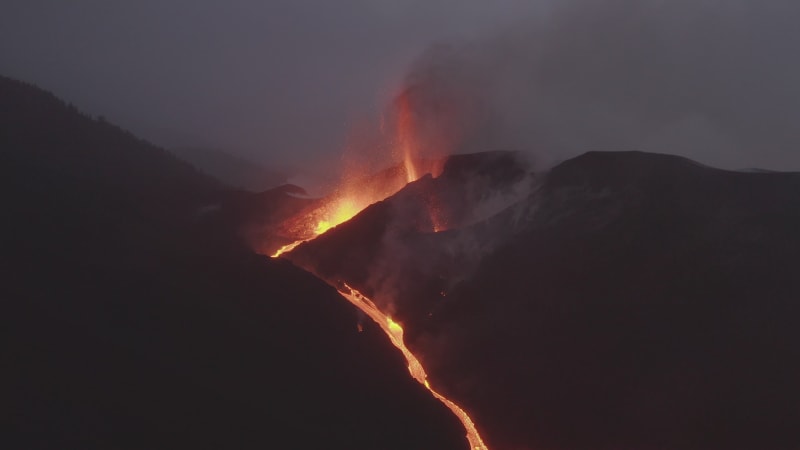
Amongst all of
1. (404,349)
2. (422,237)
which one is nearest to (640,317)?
(404,349)

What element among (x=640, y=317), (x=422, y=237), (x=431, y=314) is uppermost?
(x=422, y=237)

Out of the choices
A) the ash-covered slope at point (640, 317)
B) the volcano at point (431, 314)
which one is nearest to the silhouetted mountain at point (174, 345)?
the volcano at point (431, 314)

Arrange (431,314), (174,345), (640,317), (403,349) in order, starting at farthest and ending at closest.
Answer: (431,314) → (403,349) → (640,317) → (174,345)

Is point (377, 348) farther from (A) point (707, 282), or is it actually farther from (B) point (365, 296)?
(A) point (707, 282)

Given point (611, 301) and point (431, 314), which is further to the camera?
point (431, 314)

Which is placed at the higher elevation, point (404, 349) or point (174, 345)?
point (174, 345)

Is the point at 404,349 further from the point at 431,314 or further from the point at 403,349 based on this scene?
the point at 431,314

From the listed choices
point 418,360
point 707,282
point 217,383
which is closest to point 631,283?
point 707,282

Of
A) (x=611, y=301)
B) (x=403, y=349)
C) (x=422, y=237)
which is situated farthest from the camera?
(x=422, y=237)
